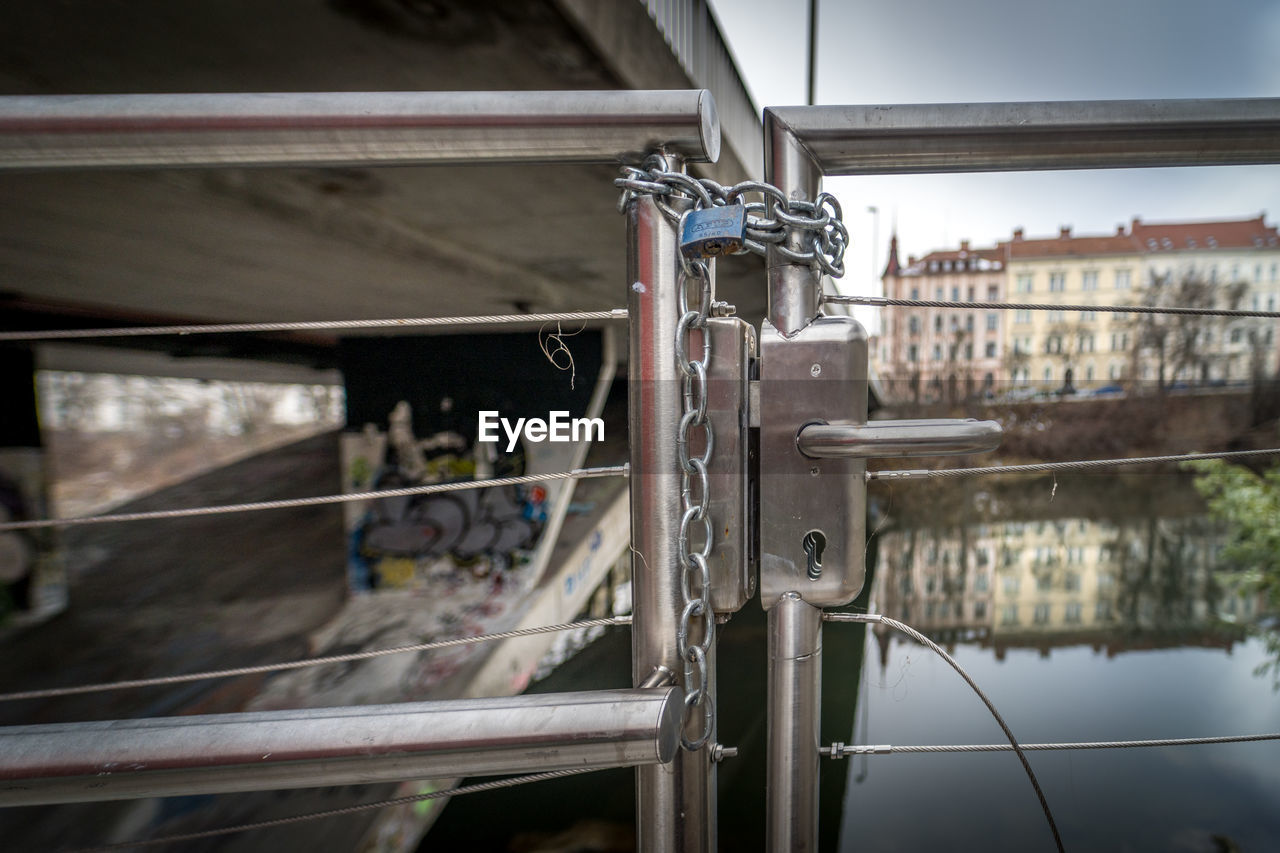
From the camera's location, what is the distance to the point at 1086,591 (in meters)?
13.3

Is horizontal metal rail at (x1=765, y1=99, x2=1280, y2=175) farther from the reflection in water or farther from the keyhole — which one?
the reflection in water

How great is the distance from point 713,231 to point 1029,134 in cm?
51

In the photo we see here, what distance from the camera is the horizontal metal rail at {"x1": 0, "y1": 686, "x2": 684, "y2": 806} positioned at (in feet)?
2.05

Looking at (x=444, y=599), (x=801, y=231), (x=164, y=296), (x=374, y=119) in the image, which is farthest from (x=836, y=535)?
(x=444, y=599)

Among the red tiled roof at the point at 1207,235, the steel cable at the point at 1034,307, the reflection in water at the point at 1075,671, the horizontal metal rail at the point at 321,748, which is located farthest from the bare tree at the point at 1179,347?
the reflection in water at the point at 1075,671

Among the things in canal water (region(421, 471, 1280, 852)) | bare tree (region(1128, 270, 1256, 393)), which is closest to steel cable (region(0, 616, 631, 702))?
bare tree (region(1128, 270, 1256, 393))

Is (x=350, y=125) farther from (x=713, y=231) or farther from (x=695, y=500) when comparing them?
(x=695, y=500)

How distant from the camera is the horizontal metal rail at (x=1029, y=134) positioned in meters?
0.81

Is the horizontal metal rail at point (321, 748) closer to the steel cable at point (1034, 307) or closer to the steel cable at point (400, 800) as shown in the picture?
the steel cable at point (400, 800)

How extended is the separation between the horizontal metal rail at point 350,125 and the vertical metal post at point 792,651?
141mm

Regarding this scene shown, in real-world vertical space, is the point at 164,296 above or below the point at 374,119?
above

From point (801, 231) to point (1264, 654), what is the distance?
1634 centimetres

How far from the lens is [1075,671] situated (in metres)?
12.5

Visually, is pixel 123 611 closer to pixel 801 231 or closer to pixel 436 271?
pixel 436 271
